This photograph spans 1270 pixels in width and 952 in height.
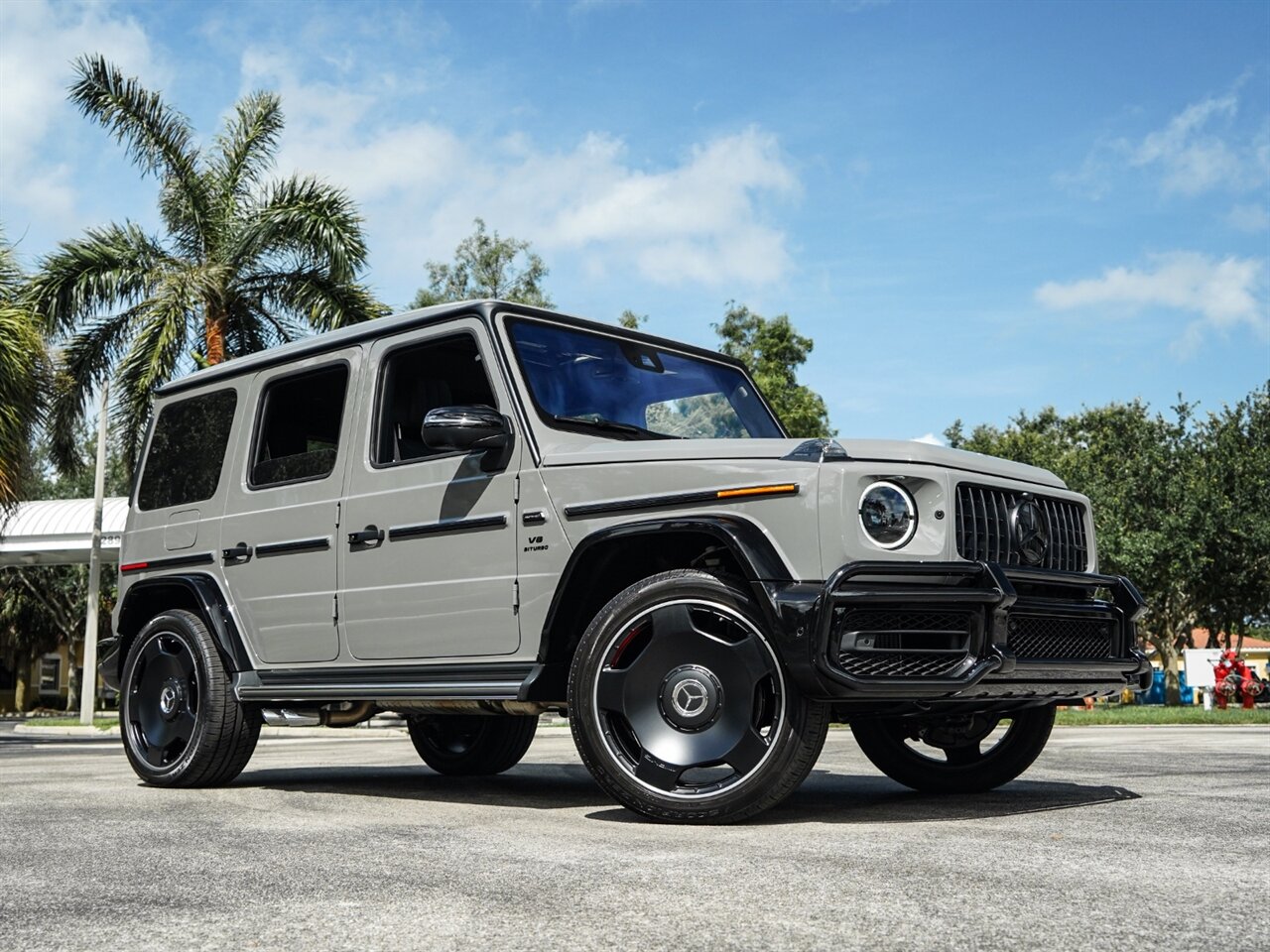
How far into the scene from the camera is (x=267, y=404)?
7.36 meters

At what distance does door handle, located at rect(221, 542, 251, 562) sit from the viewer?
7137 mm

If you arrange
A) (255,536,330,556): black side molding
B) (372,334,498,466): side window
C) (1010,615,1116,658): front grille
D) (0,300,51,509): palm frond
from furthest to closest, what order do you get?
(0,300,51,509): palm frond, (255,536,330,556): black side molding, (372,334,498,466): side window, (1010,615,1116,658): front grille

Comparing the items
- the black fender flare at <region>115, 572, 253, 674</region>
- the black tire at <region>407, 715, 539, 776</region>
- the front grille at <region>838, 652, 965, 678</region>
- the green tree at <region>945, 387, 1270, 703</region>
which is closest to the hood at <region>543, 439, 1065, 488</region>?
the front grille at <region>838, 652, 965, 678</region>

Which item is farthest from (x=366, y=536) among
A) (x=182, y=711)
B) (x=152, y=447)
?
(x=152, y=447)

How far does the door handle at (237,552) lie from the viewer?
281 inches

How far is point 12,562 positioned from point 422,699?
1217 inches

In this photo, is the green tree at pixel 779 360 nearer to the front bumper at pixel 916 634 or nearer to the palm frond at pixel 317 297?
the palm frond at pixel 317 297

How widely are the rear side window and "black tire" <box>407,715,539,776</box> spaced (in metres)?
1.93

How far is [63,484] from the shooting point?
4947 cm

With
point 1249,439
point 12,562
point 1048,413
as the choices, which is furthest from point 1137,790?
point 1048,413

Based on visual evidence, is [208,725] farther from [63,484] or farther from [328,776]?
[63,484]

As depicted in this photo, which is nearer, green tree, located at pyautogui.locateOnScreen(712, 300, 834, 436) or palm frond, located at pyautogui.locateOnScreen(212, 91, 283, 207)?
palm frond, located at pyautogui.locateOnScreen(212, 91, 283, 207)

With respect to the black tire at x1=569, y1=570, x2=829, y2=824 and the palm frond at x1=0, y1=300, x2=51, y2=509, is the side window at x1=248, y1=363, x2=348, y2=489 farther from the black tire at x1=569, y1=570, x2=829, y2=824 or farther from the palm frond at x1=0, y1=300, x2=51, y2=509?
the palm frond at x1=0, y1=300, x2=51, y2=509

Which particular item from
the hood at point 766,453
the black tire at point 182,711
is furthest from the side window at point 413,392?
the black tire at point 182,711
